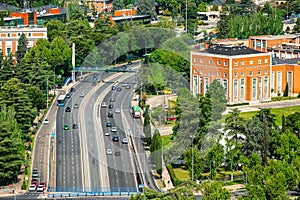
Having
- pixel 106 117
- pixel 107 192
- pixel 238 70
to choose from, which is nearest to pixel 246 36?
pixel 238 70

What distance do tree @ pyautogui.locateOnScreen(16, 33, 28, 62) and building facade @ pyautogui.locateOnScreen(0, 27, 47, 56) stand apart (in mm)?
1037

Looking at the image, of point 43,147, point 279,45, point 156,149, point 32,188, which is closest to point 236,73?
point 279,45

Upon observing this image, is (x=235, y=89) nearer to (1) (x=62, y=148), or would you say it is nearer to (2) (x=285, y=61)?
(2) (x=285, y=61)

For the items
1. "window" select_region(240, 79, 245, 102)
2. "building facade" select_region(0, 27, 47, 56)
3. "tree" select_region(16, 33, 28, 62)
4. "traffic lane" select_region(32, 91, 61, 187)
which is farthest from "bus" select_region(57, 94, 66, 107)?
"building facade" select_region(0, 27, 47, 56)

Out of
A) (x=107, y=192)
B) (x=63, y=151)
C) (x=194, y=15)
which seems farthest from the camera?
(x=194, y=15)

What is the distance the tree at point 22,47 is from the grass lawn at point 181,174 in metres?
23.7

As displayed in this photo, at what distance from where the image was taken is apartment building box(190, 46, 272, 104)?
2299 inches

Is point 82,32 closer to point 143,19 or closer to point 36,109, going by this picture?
point 143,19

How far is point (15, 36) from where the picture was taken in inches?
2741

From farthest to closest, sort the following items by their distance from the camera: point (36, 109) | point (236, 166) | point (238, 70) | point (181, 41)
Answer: point (181, 41), point (238, 70), point (36, 109), point (236, 166)

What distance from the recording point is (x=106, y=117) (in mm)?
53844

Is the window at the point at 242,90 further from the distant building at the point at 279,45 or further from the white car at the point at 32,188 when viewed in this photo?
the white car at the point at 32,188

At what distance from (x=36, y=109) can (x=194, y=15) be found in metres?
39.7

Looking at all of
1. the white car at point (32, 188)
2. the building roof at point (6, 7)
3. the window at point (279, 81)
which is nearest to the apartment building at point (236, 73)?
the window at point (279, 81)
